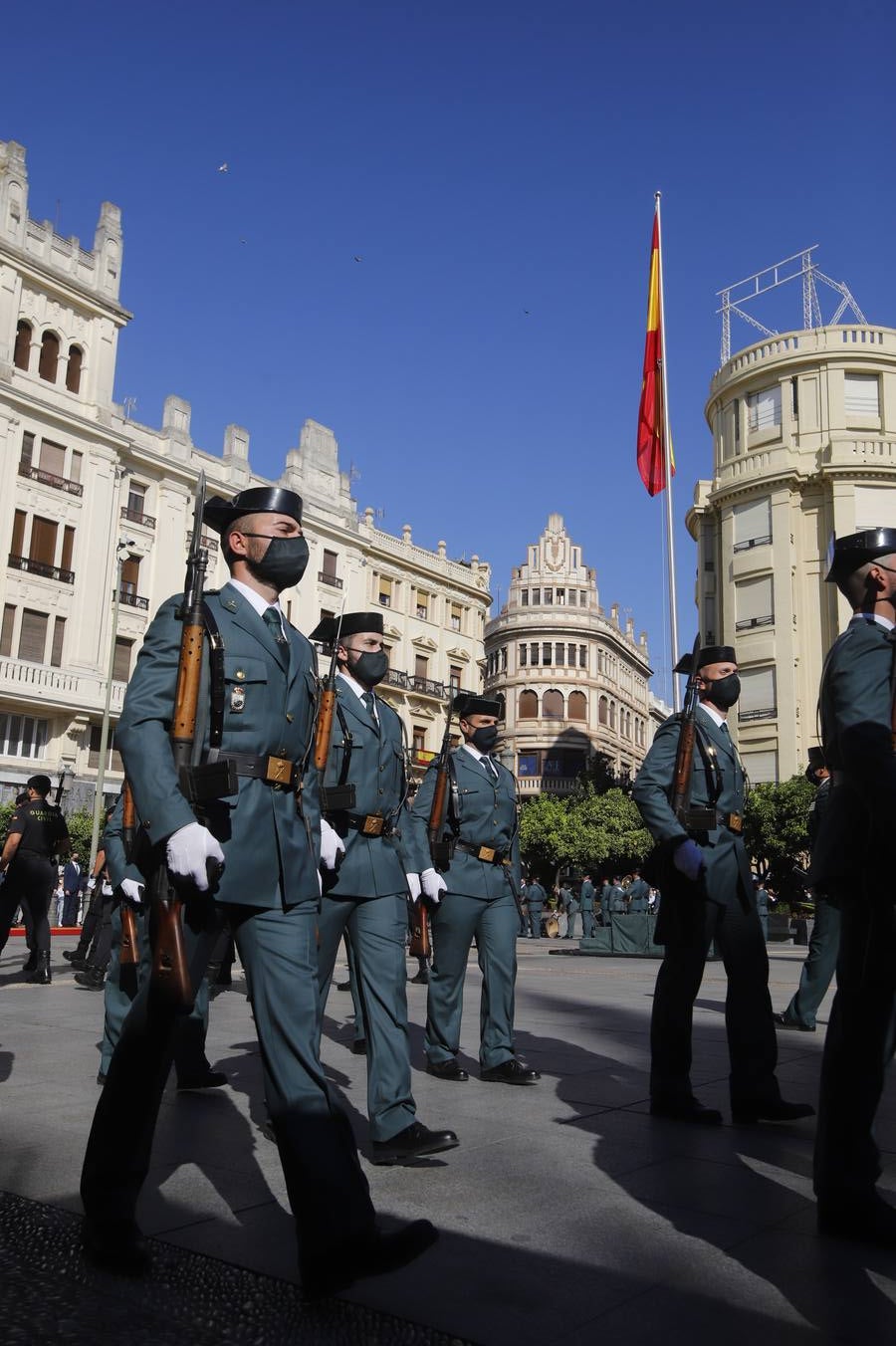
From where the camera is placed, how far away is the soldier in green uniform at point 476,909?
5.95 metres

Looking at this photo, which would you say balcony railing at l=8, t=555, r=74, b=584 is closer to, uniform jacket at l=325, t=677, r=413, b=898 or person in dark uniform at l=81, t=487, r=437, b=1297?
uniform jacket at l=325, t=677, r=413, b=898

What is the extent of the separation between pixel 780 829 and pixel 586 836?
860 centimetres

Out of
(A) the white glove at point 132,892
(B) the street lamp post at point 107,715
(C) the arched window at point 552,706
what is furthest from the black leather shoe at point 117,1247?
(C) the arched window at point 552,706

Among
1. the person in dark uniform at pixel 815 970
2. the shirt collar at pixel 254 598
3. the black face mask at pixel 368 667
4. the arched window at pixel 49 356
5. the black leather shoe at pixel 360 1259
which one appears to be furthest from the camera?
the arched window at pixel 49 356

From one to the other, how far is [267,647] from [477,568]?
5360cm

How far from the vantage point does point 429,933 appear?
6262 mm

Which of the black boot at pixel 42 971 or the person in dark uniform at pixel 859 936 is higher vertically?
the person in dark uniform at pixel 859 936

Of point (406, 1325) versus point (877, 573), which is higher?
point (877, 573)

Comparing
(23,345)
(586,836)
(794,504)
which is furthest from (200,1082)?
(794,504)

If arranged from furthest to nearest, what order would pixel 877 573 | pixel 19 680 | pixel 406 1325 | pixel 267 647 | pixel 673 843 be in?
pixel 19 680
pixel 673 843
pixel 877 573
pixel 267 647
pixel 406 1325

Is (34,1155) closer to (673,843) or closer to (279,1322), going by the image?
(279,1322)

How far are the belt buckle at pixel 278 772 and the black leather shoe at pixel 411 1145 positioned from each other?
1.64 m

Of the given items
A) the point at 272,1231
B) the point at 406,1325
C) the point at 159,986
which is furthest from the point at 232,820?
the point at 406,1325

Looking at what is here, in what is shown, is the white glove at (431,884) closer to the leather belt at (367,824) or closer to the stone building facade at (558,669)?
the leather belt at (367,824)
